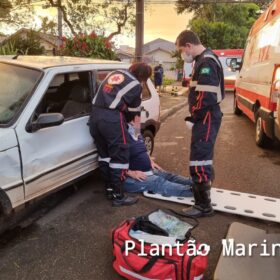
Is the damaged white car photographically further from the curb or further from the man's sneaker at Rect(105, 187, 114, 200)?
the curb

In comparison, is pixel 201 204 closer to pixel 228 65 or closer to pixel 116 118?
pixel 116 118

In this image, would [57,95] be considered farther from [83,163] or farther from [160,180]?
[160,180]

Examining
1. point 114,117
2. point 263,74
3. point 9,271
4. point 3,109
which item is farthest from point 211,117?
point 263,74

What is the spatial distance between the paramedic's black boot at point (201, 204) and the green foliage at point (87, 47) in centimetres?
735

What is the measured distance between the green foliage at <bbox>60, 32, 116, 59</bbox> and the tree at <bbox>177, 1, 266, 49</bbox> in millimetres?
21944

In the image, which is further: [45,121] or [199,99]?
[199,99]

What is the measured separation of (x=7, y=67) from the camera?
3832 millimetres

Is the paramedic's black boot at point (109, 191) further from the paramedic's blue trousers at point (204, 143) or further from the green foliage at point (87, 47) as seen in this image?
the green foliage at point (87, 47)

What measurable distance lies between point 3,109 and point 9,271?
141 centimetres

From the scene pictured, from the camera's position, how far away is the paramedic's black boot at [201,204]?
12.8ft

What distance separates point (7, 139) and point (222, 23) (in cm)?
3153

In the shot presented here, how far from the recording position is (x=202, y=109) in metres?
3.64

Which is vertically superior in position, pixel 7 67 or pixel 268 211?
pixel 7 67

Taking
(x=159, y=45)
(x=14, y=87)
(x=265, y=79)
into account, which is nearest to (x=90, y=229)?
(x=14, y=87)
